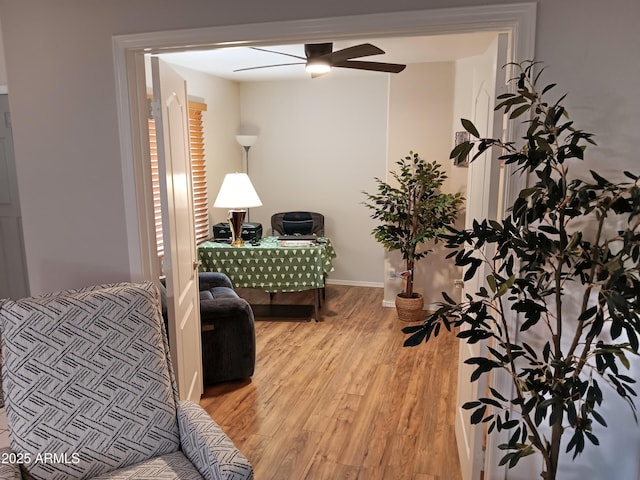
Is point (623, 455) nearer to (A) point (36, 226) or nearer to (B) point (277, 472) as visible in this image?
(B) point (277, 472)

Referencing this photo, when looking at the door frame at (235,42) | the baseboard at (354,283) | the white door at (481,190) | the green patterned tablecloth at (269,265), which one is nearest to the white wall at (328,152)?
the baseboard at (354,283)

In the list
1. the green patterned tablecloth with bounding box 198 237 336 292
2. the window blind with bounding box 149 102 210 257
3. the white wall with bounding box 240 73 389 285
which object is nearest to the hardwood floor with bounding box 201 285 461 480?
the green patterned tablecloth with bounding box 198 237 336 292

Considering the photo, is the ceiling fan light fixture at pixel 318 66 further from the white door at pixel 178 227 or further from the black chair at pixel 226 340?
the black chair at pixel 226 340

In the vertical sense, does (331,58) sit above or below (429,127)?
above

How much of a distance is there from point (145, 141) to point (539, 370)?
6.31 feet

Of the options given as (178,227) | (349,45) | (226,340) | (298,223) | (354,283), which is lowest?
(354,283)

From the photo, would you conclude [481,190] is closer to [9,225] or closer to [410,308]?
[410,308]

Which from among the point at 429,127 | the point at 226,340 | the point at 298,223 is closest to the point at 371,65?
the point at 429,127

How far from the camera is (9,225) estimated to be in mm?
3908

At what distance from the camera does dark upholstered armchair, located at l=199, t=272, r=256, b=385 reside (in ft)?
11.0

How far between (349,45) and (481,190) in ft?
7.77

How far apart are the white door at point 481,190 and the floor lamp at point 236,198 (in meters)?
2.42

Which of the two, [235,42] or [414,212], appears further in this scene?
[414,212]

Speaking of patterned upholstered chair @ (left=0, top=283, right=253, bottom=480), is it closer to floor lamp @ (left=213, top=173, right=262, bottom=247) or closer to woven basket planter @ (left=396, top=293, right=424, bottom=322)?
floor lamp @ (left=213, top=173, right=262, bottom=247)
